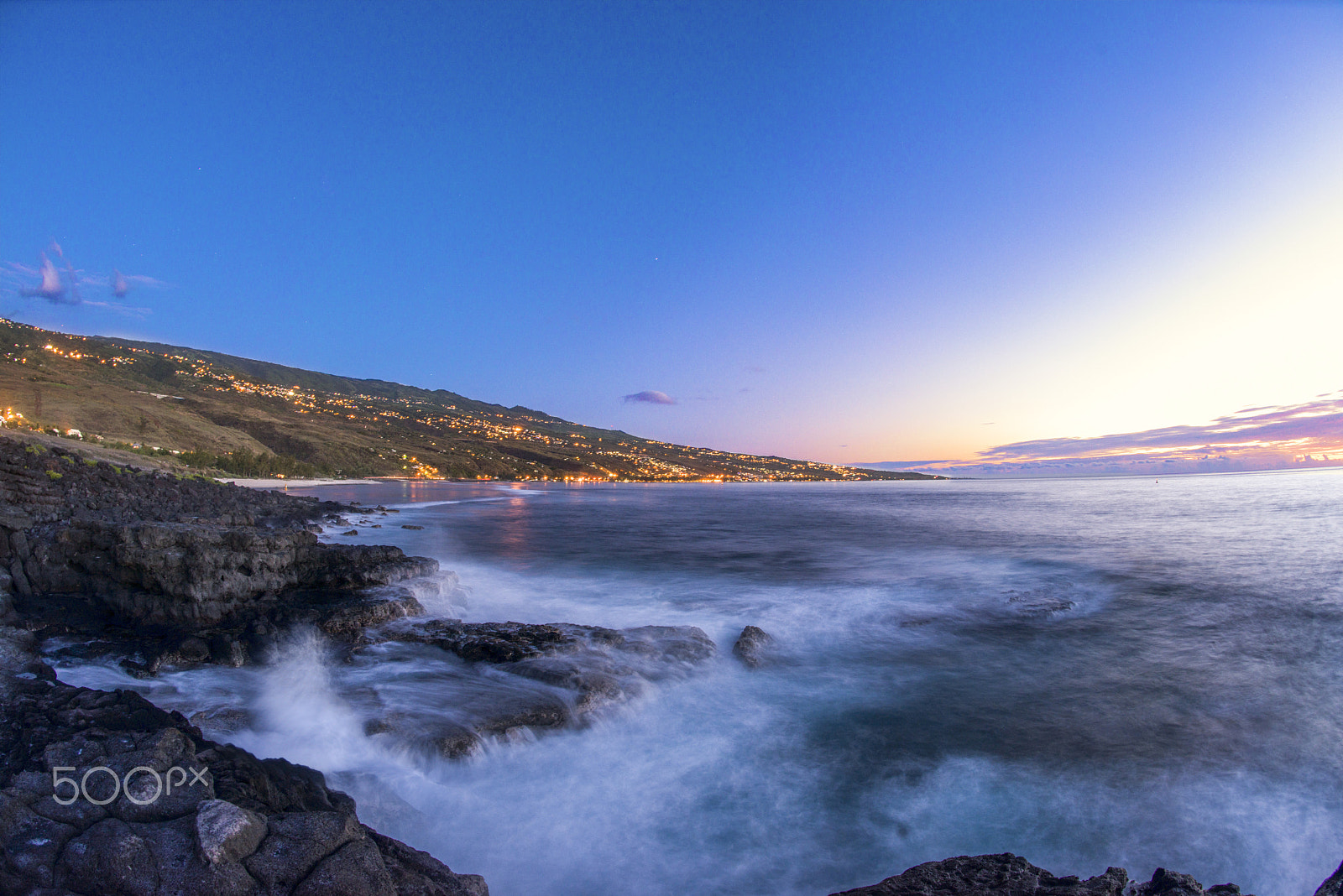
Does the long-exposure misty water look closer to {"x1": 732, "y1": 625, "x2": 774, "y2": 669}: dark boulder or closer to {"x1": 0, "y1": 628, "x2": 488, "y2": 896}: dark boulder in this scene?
{"x1": 732, "y1": 625, "x2": 774, "y2": 669}: dark boulder

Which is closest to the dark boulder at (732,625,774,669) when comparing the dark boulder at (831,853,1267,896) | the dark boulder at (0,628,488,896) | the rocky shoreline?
the rocky shoreline

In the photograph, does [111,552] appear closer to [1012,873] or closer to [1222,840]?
[1012,873]

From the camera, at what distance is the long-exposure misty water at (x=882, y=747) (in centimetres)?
541

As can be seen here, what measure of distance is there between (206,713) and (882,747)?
8536mm

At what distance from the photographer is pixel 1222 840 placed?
5.52 m

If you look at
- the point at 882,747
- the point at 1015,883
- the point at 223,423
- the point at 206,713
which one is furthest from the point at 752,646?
the point at 223,423

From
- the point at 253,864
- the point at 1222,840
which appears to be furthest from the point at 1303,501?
the point at 253,864

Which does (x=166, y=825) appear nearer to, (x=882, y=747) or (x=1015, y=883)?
(x=1015, y=883)

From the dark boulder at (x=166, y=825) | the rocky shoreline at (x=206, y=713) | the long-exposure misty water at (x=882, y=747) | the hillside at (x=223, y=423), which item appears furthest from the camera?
the hillside at (x=223, y=423)

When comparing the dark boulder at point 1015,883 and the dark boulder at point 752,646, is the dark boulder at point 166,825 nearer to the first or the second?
the dark boulder at point 1015,883

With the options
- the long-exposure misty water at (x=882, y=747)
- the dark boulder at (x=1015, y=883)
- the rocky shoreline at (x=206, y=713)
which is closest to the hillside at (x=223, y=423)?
the rocky shoreline at (x=206, y=713)

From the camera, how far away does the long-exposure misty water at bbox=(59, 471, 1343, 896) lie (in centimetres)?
541

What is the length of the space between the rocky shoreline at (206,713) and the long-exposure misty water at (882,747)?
64 cm

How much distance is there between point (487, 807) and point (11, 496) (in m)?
11.4
